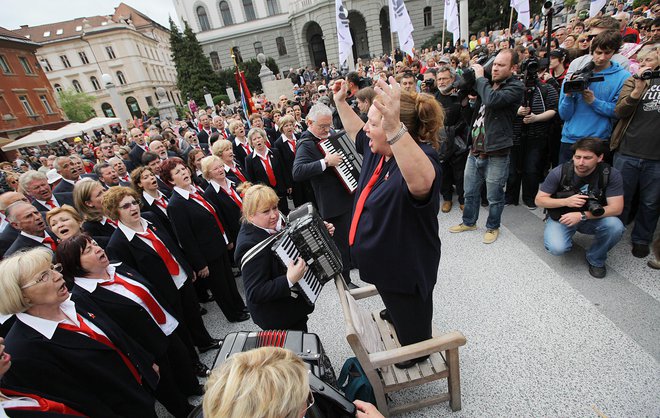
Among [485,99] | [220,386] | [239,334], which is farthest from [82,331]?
[485,99]

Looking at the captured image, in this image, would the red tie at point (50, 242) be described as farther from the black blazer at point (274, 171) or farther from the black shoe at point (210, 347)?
the black blazer at point (274, 171)

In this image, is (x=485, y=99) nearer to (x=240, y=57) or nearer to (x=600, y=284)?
(x=600, y=284)

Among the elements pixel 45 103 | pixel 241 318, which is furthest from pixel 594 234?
pixel 45 103

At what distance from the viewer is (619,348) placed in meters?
2.42

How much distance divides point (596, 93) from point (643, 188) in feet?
3.73

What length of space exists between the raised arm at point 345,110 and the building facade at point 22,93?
31777mm

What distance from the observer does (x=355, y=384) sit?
82.0 inches

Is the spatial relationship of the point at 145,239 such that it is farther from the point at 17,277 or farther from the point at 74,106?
the point at 74,106

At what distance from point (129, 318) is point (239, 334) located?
0.93m

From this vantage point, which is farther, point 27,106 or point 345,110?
point 27,106

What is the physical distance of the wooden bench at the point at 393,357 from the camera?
1.85m

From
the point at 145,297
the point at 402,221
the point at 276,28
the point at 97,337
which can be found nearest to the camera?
the point at 402,221

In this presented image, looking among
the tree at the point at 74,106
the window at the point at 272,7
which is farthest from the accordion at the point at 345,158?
the tree at the point at 74,106

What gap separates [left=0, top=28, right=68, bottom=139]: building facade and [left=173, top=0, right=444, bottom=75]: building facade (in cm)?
1502
